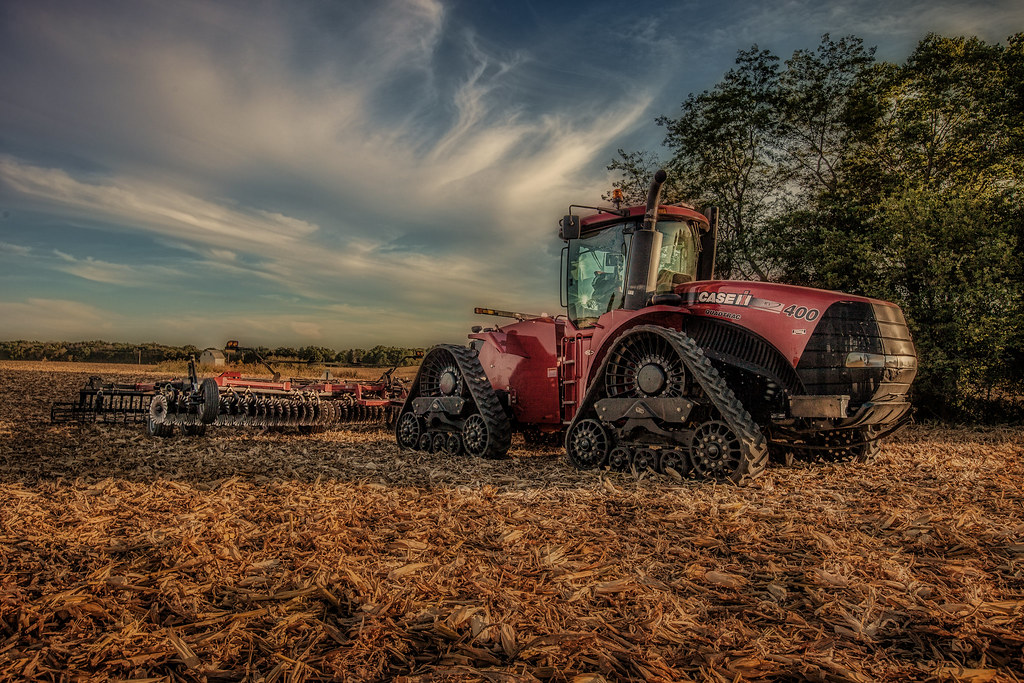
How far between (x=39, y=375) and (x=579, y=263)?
87.9 ft

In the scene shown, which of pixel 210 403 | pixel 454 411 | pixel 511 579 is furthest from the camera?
pixel 210 403

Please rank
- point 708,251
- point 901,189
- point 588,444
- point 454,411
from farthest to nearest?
point 901,189 < point 454,411 < point 708,251 < point 588,444

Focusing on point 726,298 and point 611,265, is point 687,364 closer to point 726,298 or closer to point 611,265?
point 726,298

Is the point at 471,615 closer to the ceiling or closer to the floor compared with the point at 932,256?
closer to the floor

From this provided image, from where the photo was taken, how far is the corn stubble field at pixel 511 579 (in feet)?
9.09

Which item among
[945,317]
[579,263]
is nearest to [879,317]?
[579,263]

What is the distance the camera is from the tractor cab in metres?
7.00

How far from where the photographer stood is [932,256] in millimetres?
13164

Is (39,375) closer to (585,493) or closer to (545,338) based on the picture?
(545,338)

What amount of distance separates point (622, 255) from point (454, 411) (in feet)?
9.99

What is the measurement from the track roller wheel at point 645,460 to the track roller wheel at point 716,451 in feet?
1.36

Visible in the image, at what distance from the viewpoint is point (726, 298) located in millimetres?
6328

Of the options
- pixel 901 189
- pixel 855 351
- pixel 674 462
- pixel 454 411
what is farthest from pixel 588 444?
pixel 901 189

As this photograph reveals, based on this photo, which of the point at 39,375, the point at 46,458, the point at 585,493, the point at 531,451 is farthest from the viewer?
the point at 39,375
